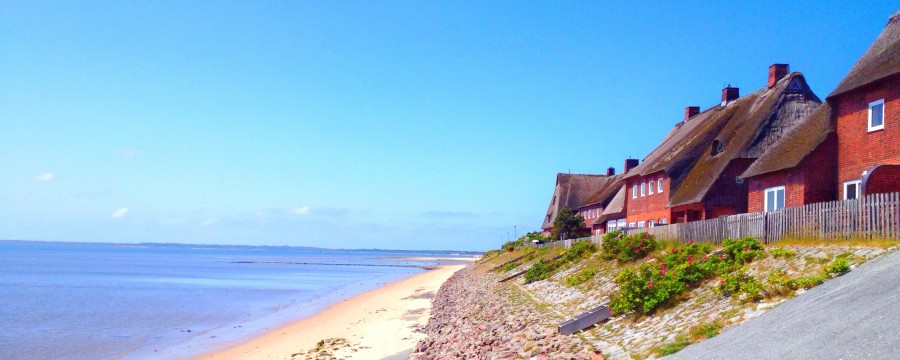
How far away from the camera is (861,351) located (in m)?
7.89

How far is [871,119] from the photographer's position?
20.0 meters

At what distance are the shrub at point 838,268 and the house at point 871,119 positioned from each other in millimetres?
8312

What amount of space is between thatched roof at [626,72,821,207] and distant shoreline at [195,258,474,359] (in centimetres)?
1401

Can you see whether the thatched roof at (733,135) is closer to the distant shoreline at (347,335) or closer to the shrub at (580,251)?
the shrub at (580,251)

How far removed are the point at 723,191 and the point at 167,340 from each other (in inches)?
953

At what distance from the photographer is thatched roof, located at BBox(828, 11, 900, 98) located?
1914 cm

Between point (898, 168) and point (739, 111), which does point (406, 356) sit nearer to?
point (898, 168)

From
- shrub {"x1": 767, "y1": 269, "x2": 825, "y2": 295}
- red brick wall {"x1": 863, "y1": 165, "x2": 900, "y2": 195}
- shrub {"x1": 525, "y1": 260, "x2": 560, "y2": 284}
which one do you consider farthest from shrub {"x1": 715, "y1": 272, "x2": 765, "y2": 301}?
shrub {"x1": 525, "y1": 260, "x2": 560, "y2": 284}

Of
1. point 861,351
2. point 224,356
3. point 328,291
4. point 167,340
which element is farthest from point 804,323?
point 328,291

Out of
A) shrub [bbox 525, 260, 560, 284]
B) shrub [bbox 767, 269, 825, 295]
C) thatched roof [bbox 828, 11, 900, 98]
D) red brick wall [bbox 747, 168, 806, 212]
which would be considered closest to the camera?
shrub [bbox 767, 269, 825, 295]

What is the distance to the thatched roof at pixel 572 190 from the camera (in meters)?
64.6

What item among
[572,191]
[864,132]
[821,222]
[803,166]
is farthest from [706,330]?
[572,191]

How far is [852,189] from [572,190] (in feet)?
145

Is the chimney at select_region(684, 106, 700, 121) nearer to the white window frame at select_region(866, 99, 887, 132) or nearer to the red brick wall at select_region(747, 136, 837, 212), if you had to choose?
the red brick wall at select_region(747, 136, 837, 212)
